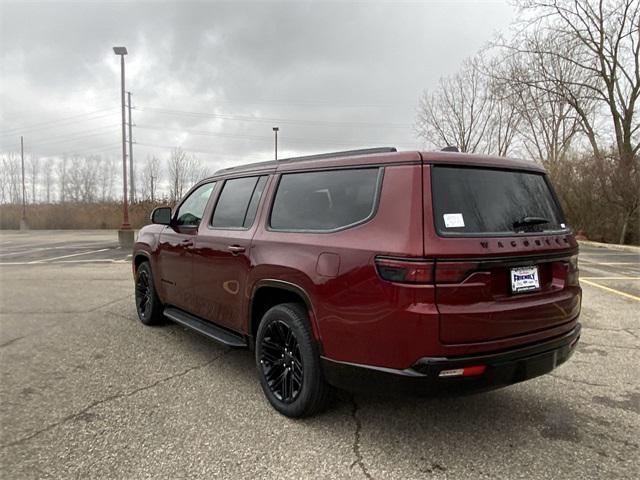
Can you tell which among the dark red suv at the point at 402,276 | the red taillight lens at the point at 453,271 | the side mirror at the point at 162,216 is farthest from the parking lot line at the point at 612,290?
the side mirror at the point at 162,216

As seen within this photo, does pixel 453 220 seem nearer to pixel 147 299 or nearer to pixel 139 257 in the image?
pixel 147 299

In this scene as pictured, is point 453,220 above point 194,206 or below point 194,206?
below

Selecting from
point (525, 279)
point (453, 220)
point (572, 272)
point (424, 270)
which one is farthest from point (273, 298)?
point (572, 272)

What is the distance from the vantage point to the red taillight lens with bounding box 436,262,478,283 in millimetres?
2461

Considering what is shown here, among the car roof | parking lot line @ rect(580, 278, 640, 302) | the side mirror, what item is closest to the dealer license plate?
the car roof

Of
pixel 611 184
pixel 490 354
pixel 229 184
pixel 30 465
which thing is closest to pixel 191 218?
pixel 229 184

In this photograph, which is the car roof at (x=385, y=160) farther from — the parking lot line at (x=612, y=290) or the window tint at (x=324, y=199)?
the parking lot line at (x=612, y=290)

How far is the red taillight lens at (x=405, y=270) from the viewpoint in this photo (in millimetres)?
2453

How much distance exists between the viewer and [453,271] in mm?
2482

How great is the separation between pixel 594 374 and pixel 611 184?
69.4 feet

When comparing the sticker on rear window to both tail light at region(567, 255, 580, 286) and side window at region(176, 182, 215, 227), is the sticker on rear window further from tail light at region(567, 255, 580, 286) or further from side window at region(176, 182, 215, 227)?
side window at region(176, 182, 215, 227)

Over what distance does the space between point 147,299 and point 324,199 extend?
345 cm

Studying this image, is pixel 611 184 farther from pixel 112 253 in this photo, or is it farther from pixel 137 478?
pixel 137 478

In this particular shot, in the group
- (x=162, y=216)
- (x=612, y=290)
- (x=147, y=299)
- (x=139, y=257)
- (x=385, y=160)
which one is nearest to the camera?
(x=385, y=160)
